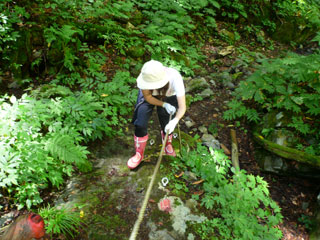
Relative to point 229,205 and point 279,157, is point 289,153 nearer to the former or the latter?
point 279,157

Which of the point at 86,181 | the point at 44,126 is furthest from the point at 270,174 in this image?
the point at 44,126

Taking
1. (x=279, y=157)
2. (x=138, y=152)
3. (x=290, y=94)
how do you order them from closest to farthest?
(x=138, y=152), (x=279, y=157), (x=290, y=94)

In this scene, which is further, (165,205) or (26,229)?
(165,205)

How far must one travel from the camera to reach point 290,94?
4.34 m

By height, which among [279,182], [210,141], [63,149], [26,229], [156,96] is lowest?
[279,182]

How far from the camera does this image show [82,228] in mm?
2471

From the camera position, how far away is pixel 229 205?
9.91 ft

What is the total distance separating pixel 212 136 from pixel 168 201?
2247 millimetres

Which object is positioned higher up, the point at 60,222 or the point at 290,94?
the point at 290,94

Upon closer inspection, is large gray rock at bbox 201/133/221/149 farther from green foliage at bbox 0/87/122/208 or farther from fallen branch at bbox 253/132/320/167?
green foliage at bbox 0/87/122/208

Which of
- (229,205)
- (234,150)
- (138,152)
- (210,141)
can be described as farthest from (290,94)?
(138,152)

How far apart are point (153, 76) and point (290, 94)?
3.48 metres

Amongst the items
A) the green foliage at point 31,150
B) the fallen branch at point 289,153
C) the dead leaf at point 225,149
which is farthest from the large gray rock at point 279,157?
the green foliage at point 31,150

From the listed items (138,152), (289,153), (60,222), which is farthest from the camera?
(289,153)
